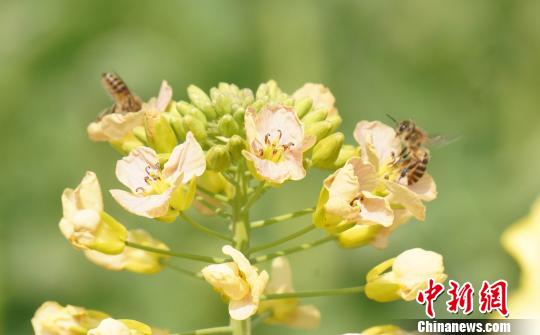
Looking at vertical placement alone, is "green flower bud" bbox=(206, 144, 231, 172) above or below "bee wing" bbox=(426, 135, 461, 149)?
below

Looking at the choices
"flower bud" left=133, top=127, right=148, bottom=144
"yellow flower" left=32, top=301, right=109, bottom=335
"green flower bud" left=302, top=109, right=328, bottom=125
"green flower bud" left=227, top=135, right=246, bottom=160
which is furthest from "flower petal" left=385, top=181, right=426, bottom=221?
"yellow flower" left=32, top=301, right=109, bottom=335

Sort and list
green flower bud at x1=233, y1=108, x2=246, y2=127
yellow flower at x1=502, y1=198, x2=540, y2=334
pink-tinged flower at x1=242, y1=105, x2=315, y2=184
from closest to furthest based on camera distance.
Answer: pink-tinged flower at x1=242, y1=105, x2=315, y2=184 < green flower bud at x1=233, y1=108, x2=246, y2=127 < yellow flower at x1=502, y1=198, x2=540, y2=334

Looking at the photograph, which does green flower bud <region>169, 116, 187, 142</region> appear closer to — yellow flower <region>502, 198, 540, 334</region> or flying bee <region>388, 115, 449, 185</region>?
flying bee <region>388, 115, 449, 185</region>

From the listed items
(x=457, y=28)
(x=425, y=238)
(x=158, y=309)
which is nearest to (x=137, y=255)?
(x=158, y=309)

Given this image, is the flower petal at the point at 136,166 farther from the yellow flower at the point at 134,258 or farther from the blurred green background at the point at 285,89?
the blurred green background at the point at 285,89

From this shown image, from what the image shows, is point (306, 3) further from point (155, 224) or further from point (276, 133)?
point (276, 133)

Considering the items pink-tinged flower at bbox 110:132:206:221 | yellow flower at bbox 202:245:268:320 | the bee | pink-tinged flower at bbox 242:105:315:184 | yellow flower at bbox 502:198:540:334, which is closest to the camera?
yellow flower at bbox 202:245:268:320

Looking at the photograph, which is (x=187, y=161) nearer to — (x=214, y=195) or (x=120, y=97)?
(x=214, y=195)

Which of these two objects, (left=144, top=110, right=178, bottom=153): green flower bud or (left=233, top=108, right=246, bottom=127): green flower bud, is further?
(left=233, top=108, right=246, bottom=127): green flower bud
